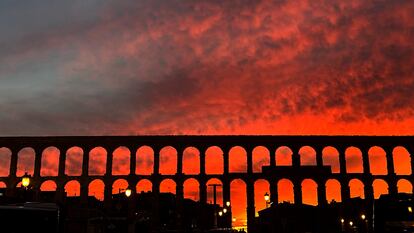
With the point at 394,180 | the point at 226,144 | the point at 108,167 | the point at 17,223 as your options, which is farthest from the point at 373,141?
the point at 17,223

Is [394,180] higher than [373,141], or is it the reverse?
[373,141]

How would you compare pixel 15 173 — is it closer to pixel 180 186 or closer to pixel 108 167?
pixel 108 167

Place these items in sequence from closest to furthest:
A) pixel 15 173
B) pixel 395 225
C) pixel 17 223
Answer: pixel 17 223 < pixel 395 225 < pixel 15 173

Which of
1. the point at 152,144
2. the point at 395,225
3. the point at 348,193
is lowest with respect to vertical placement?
the point at 395,225

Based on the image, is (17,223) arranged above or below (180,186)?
below

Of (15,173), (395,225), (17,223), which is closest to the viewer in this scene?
(17,223)

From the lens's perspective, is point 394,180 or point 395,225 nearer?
point 395,225

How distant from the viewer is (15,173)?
72125 millimetres

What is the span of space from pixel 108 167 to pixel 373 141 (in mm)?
39322

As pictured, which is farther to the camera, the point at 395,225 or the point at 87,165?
the point at 87,165

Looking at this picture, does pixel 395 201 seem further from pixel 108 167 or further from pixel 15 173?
pixel 15 173

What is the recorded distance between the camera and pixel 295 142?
7431 centimetres

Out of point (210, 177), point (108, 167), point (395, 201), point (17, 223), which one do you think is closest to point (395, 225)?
point (395, 201)

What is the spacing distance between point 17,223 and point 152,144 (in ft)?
162
